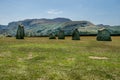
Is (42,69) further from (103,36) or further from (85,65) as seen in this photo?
(103,36)

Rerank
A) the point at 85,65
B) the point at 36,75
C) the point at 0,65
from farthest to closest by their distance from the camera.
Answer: the point at 85,65, the point at 0,65, the point at 36,75

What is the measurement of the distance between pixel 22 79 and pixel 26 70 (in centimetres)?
292

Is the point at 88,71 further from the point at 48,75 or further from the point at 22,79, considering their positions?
the point at 22,79

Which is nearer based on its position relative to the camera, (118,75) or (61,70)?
(118,75)

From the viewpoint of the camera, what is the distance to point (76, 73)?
17922 millimetres

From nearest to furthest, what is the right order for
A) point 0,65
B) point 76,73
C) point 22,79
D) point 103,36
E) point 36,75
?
point 22,79, point 36,75, point 76,73, point 0,65, point 103,36

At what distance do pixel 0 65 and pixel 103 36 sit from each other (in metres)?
45.9

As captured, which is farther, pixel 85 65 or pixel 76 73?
pixel 85 65

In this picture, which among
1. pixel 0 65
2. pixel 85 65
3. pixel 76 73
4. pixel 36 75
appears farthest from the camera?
pixel 85 65

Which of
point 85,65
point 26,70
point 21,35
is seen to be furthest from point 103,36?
point 26,70

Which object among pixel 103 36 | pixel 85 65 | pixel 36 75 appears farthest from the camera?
pixel 103 36

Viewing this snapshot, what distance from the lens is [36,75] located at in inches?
661

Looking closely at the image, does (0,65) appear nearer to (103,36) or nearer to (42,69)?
(42,69)

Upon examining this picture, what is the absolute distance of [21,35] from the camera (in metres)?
66.0
